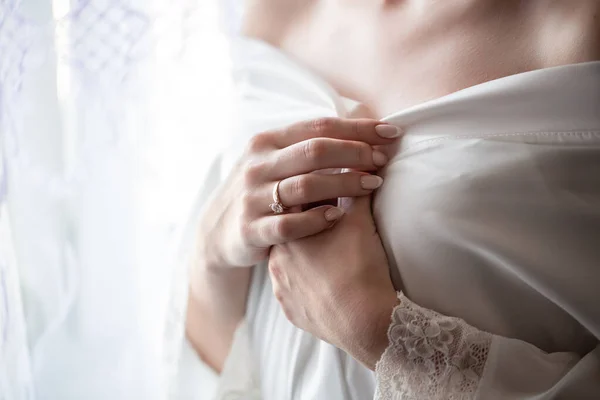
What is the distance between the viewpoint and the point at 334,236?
75cm

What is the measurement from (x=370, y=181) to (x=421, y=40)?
23 centimetres

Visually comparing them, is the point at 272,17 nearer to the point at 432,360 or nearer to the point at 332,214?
the point at 332,214

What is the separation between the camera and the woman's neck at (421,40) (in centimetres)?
73

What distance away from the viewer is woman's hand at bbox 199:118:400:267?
73 cm

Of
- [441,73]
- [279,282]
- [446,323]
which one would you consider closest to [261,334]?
[279,282]

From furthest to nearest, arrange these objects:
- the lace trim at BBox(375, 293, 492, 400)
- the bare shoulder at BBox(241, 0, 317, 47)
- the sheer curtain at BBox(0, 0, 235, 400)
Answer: the bare shoulder at BBox(241, 0, 317, 47) < the sheer curtain at BBox(0, 0, 235, 400) < the lace trim at BBox(375, 293, 492, 400)

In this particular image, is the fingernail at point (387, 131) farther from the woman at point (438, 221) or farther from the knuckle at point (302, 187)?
the knuckle at point (302, 187)

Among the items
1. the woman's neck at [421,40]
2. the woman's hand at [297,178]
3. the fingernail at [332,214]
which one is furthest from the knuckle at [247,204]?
the woman's neck at [421,40]

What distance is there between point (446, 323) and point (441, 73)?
0.32 metres

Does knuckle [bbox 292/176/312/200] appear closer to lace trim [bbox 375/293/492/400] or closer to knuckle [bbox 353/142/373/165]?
knuckle [bbox 353/142/373/165]

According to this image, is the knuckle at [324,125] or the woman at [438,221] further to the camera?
the knuckle at [324,125]

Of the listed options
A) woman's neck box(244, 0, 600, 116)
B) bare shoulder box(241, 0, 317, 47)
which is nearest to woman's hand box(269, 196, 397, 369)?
woman's neck box(244, 0, 600, 116)

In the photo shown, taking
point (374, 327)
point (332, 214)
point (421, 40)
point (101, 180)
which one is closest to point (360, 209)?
point (332, 214)

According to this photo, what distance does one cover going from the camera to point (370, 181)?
74cm
